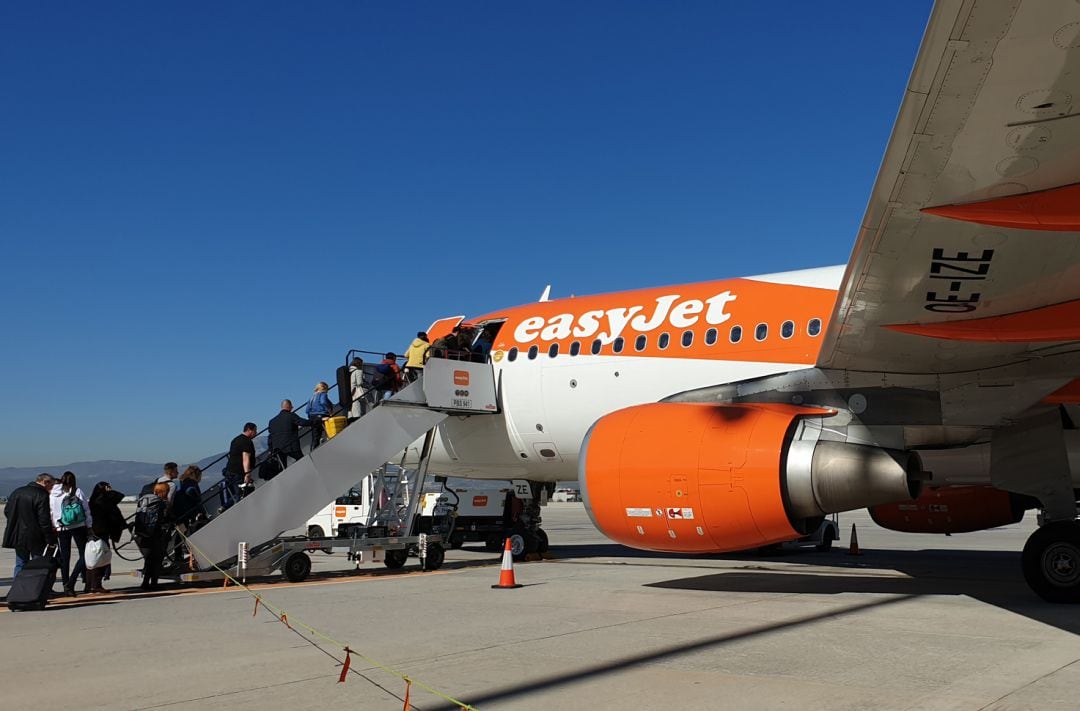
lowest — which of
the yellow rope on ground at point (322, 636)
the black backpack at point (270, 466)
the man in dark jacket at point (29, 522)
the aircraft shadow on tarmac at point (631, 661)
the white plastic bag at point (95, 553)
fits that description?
the aircraft shadow on tarmac at point (631, 661)

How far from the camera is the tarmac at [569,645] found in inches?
218

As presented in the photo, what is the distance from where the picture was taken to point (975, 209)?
616cm

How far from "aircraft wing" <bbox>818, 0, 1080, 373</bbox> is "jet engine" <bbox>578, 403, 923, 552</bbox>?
113 cm

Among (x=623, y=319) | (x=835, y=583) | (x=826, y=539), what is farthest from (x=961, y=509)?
(x=623, y=319)

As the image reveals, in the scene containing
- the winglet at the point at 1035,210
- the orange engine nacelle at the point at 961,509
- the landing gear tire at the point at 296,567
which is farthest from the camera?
the orange engine nacelle at the point at 961,509

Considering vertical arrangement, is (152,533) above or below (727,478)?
below

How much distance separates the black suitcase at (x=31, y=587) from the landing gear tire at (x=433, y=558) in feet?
18.6

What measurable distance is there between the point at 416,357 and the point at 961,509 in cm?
897

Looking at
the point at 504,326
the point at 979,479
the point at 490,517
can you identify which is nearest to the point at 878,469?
the point at 979,479

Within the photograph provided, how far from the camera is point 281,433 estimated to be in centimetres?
1449

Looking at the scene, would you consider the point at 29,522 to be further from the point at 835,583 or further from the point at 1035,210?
the point at 1035,210

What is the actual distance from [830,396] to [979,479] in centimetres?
324

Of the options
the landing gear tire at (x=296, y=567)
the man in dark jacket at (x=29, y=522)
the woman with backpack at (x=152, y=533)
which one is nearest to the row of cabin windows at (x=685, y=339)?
the landing gear tire at (x=296, y=567)

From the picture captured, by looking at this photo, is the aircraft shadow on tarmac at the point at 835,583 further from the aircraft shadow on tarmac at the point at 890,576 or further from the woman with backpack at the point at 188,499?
the woman with backpack at the point at 188,499
